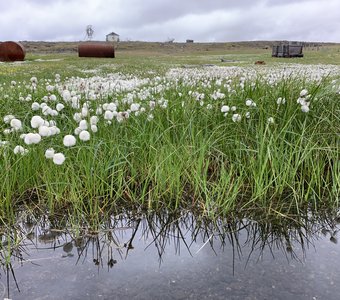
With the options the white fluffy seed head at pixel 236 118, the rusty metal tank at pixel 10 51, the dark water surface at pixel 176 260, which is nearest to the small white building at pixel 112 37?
the rusty metal tank at pixel 10 51

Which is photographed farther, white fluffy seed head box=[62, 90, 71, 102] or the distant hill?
the distant hill

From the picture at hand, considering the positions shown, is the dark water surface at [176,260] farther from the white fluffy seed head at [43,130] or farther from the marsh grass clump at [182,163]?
the white fluffy seed head at [43,130]

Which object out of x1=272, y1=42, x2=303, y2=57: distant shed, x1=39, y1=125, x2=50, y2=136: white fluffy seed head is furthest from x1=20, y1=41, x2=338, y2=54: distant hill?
x1=39, y1=125, x2=50, y2=136: white fluffy seed head

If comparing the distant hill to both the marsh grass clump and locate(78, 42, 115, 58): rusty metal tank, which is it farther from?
the marsh grass clump

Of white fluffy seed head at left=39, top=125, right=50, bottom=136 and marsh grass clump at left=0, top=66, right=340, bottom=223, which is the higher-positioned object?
white fluffy seed head at left=39, top=125, right=50, bottom=136

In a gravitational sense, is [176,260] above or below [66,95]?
below

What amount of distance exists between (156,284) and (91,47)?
4525 centimetres

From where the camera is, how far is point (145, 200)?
480cm

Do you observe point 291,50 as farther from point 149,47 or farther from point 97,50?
point 149,47

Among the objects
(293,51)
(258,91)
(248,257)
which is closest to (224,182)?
(248,257)

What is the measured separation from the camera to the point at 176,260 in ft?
12.0

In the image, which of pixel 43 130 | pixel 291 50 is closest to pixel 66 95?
pixel 43 130

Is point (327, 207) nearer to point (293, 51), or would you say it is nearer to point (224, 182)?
point (224, 182)

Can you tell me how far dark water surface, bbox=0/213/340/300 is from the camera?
10.4 feet
